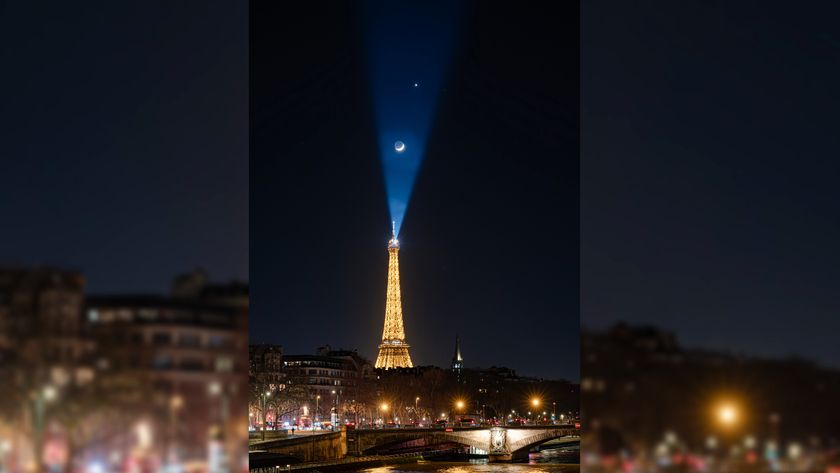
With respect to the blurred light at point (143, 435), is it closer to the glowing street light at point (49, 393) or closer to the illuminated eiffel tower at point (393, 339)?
the glowing street light at point (49, 393)

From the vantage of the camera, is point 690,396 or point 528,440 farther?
point 528,440

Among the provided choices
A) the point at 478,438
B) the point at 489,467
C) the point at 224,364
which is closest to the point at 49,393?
the point at 224,364

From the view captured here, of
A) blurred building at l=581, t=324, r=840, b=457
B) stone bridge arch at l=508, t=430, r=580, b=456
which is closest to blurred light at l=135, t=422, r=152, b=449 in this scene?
blurred building at l=581, t=324, r=840, b=457

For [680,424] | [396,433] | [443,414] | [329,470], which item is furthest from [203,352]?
[443,414]

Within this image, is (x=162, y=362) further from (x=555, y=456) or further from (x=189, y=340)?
(x=555, y=456)

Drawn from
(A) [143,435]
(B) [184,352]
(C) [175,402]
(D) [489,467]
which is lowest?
(D) [489,467]

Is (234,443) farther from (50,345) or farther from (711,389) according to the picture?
(711,389)

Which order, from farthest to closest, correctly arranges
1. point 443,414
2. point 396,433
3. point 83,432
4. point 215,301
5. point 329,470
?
point 443,414
point 396,433
point 329,470
point 215,301
point 83,432

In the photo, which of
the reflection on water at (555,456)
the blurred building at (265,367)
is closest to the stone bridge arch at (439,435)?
the reflection on water at (555,456)
